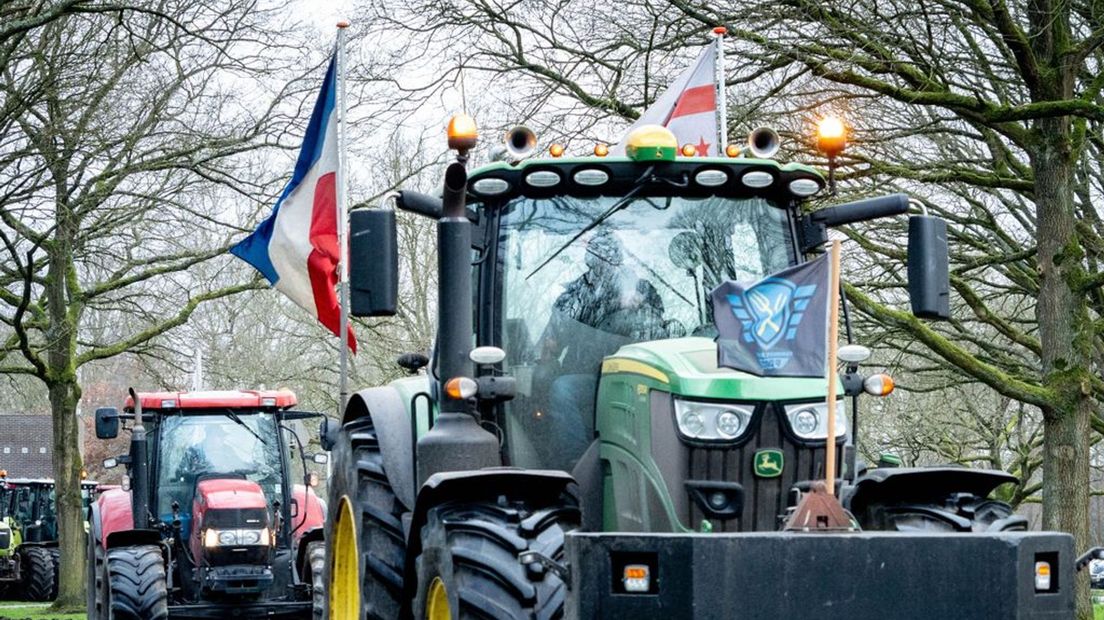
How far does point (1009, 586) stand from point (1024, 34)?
9.61 meters

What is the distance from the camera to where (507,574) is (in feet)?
19.5

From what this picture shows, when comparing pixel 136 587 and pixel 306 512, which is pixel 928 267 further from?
pixel 306 512

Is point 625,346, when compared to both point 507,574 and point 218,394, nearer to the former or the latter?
point 507,574

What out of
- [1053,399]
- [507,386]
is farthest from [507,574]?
[1053,399]

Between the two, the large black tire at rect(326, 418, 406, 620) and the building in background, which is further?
the building in background

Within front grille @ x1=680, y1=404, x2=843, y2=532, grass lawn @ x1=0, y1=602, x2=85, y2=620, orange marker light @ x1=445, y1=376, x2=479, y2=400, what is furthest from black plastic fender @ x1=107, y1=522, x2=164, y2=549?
front grille @ x1=680, y1=404, x2=843, y2=532

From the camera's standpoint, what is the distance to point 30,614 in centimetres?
2544

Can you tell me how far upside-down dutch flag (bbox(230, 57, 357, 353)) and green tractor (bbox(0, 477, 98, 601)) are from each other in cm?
1723

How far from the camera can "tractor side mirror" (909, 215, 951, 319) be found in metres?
6.67

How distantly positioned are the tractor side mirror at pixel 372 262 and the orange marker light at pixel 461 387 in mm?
485

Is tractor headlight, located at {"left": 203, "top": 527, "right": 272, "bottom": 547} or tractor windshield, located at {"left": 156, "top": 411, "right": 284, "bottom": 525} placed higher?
tractor windshield, located at {"left": 156, "top": 411, "right": 284, "bottom": 525}

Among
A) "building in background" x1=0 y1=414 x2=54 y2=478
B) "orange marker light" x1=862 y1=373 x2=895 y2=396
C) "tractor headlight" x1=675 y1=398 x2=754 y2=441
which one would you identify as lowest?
"building in background" x1=0 y1=414 x2=54 y2=478

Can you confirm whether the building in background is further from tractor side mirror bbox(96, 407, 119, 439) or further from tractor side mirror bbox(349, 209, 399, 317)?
tractor side mirror bbox(349, 209, 399, 317)

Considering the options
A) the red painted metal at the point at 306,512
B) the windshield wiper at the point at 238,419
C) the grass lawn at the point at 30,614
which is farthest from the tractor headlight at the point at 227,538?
the grass lawn at the point at 30,614
